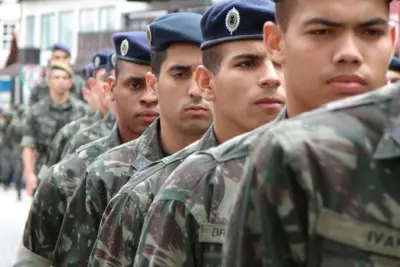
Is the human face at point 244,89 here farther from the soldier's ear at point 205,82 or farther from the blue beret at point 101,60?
the blue beret at point 101,60

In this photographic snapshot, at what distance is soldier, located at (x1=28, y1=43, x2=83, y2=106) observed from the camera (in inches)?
630

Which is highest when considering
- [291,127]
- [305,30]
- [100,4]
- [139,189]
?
[100,4]

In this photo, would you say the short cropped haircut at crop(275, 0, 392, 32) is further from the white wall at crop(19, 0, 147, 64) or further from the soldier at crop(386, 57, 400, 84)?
the white wall at crop(19, 0, 147, 64)

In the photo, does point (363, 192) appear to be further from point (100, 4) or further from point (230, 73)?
point (100, 4)

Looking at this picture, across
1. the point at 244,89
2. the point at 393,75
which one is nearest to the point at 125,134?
the point at 393,75

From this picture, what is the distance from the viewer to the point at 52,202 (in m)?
7.23

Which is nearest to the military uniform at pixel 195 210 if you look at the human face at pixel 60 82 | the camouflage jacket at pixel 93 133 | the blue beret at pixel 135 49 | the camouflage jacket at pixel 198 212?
the camouflage jacket at pixel 198 212

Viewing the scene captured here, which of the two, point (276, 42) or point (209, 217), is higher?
point (276, 42)

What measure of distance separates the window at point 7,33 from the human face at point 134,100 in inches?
2196

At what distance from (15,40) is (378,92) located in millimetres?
52889

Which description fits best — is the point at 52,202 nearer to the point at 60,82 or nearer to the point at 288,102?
the point at 288,102

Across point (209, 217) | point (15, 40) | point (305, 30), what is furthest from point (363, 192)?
point (15, 40)

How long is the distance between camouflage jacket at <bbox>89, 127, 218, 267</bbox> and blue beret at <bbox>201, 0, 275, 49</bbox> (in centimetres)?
46

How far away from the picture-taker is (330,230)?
2.48m
